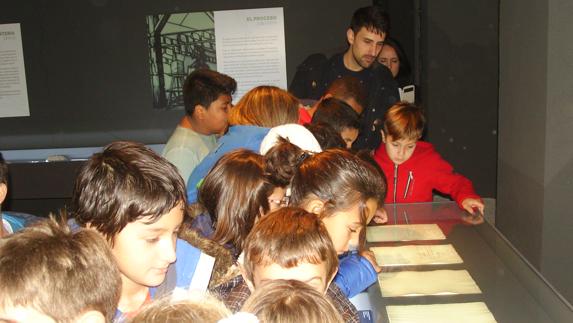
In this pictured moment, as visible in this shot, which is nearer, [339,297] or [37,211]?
[339,297]

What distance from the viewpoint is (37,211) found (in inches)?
248

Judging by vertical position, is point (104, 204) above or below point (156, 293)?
above

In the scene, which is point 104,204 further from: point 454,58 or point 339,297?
point 454,58

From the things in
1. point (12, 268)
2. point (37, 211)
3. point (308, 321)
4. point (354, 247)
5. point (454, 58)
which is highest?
point (454, 58)

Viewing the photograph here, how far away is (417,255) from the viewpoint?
8.61ft

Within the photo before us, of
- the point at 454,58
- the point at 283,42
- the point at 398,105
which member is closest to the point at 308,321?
the point at 398,105

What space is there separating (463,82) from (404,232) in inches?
139

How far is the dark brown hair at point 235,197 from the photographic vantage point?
2.45 metres

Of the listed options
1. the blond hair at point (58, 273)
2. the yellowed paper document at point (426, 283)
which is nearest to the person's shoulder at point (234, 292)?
the blond hair at point (58, 273)

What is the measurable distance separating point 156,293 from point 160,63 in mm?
4164

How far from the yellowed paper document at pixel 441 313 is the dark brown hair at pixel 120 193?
0.84m

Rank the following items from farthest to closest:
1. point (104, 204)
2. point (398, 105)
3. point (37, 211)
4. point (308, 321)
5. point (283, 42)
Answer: point (37, 211) → point (283, 42) → point (398, 105) → point (104, 204) → point (308, 321)

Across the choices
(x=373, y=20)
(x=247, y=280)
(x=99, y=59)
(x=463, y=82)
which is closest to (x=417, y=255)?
(x=247, y=280)

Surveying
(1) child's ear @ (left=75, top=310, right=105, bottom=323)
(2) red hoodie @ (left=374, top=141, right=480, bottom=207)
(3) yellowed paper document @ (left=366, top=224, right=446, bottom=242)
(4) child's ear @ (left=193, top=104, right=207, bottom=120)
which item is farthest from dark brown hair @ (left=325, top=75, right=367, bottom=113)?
(1) child's ear @ (left=75, top=310, right=105, bottom=323)
